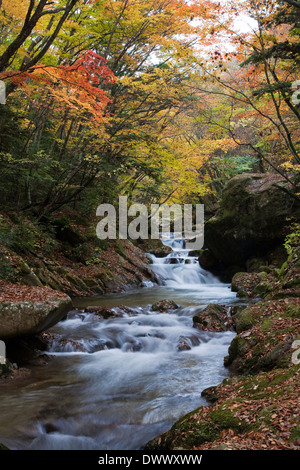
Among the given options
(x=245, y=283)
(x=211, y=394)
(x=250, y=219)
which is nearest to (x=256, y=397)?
(x=211, y=394)

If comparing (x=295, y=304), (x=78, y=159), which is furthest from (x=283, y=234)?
(x=78, y=159)

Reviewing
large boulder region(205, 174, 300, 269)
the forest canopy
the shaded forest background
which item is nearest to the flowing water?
the shaded forest background

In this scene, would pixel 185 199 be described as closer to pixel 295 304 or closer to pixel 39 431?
pixel 295 304

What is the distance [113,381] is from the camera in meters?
5.82

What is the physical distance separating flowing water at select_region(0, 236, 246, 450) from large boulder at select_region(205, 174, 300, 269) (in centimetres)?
630

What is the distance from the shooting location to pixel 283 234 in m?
13.9

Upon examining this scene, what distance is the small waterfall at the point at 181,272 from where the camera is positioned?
16.0 metres

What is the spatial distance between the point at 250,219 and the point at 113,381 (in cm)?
1081

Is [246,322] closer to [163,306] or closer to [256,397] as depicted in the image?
[256,397]

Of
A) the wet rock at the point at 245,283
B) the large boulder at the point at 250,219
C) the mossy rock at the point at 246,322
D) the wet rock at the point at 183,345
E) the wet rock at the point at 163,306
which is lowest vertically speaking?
the wet rock at the point at 183,345

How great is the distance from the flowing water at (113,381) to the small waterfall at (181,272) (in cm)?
582

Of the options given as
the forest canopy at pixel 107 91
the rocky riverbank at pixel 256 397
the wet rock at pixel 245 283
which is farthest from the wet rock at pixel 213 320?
the forest canopy at pixel 107 91

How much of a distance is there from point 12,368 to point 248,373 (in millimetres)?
3993

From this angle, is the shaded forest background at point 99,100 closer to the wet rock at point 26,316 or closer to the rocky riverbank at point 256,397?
the wet rock at point 26,316
